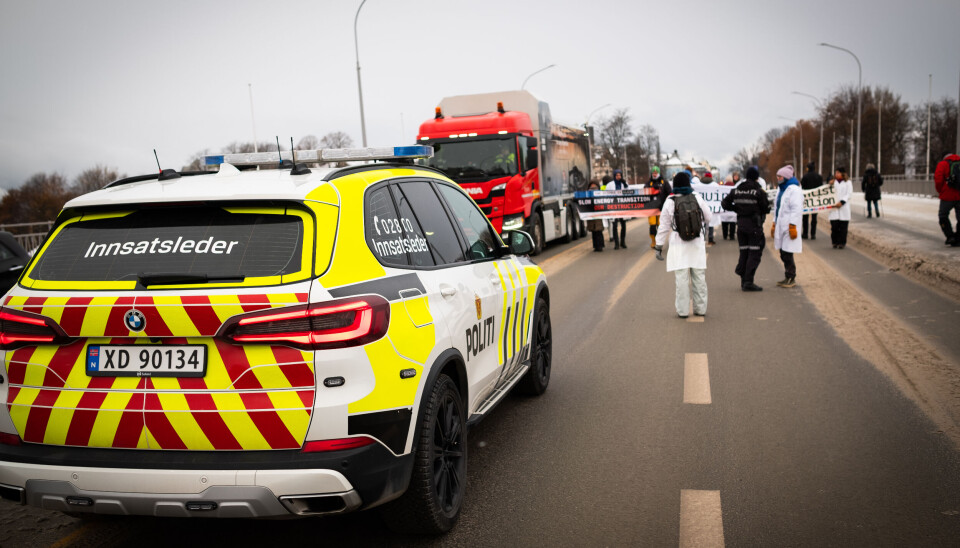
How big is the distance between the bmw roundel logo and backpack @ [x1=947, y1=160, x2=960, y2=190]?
1819cm

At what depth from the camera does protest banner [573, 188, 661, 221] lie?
2145 centimetres

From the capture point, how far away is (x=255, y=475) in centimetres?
321

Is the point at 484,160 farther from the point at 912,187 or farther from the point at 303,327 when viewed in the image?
the point at 912,187

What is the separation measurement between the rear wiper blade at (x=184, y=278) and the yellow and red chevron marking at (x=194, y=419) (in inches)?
15.3

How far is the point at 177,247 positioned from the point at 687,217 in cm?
782

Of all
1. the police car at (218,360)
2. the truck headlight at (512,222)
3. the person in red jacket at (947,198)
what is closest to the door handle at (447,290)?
the police car at (218,360)

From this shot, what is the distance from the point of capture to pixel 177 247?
3.44 metres

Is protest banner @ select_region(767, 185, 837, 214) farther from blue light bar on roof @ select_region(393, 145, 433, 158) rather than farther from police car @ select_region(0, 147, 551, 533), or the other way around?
police car @ select_region(0, 147, 551, 533)

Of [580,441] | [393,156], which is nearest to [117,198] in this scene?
[393,156]

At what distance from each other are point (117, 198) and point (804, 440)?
4302mm

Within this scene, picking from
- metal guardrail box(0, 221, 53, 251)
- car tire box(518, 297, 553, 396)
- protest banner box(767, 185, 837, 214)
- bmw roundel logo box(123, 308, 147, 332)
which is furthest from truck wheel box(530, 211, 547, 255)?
bmw roundel logo box(123, 308, 147, 332)

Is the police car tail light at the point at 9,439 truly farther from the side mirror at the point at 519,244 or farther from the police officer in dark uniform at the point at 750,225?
the police officer in dark uniform at the point at 750,225

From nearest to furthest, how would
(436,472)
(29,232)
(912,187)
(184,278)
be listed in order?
(184,278)
(436,472)
(29,232)
(912,187)

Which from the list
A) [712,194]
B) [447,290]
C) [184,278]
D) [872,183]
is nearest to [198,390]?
[184,278]
